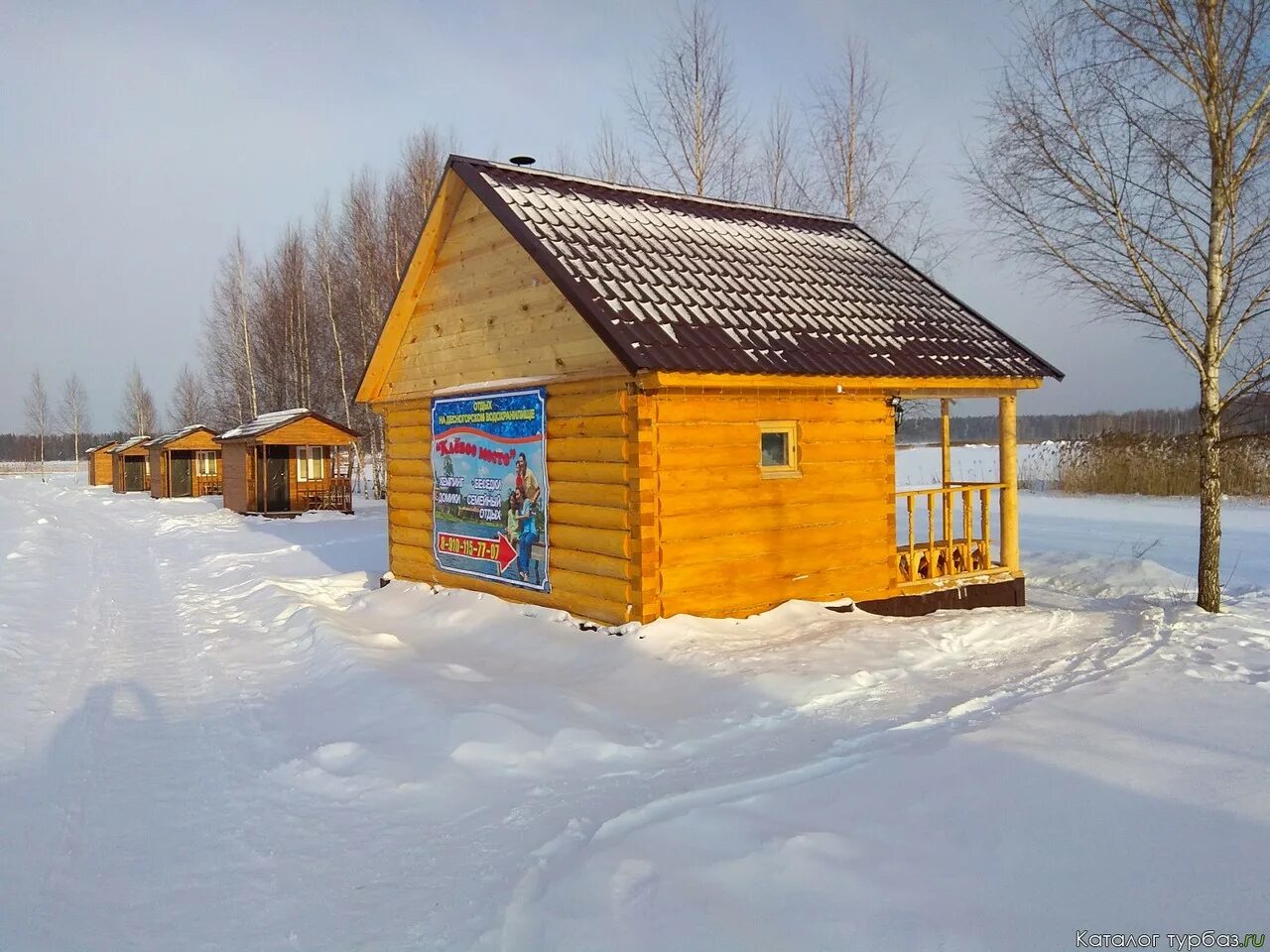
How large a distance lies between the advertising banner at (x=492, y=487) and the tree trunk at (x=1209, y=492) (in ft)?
26.6

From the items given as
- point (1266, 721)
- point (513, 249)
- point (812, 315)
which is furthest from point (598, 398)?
point (1266, 721)

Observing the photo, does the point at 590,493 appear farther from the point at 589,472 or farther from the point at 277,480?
the point at 277,480

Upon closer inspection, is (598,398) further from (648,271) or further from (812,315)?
(812,315)

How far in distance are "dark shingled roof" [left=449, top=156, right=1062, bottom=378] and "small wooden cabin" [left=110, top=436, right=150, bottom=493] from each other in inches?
1808

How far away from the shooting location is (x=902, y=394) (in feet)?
→ 33.0

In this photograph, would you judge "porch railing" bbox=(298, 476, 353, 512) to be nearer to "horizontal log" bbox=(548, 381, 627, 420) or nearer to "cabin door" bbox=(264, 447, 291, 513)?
"cabin door" bbox=(264, 447, 291, 513)

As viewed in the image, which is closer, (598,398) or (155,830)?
(155,830)

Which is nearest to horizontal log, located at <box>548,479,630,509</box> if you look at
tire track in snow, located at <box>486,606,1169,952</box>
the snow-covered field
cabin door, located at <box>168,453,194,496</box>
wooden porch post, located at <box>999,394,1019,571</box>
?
the snow-covered field

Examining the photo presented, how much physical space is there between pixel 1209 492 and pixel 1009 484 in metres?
2.31

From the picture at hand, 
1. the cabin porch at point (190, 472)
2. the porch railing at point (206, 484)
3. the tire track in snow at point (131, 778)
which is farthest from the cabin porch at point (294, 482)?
the tire track in snow at point (131, 778)

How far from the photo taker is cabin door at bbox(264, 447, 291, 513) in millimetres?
29531

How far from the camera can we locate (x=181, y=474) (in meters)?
40.7

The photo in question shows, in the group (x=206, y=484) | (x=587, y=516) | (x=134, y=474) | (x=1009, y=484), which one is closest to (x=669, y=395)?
(x=587, y=516)

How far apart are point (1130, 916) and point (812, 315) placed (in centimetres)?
718
